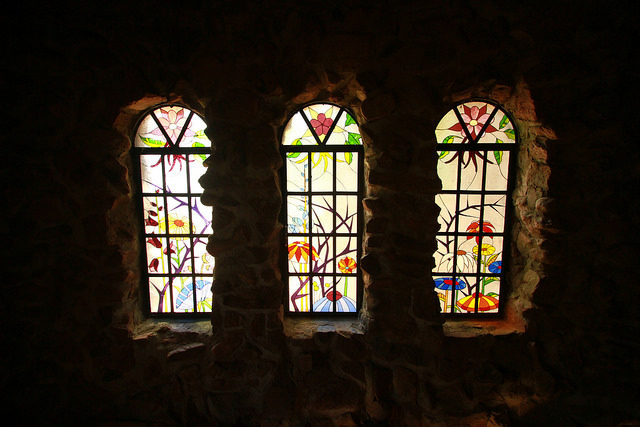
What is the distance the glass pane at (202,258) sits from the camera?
2207mm

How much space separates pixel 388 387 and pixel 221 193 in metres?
1.63

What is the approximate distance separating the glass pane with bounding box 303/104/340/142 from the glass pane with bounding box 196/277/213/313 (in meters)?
1.29

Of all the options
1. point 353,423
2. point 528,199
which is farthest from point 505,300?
point 353,423

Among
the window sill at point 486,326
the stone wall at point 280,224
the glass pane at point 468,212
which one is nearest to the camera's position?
the stone wall at point 280,224

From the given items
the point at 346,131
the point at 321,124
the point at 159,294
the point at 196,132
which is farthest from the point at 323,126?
the point at 159,294

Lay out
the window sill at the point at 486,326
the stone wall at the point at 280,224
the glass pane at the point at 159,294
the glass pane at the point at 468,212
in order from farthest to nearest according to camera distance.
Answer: the glass pane at the point at 159,294
the glass pane at the point at 468,212
the window sill at the point at 486,326
the stone wall at the point at 280,224

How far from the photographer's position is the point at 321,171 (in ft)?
6.99

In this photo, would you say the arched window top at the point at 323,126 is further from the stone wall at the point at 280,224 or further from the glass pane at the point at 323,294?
the glass pane at the point at 323,294

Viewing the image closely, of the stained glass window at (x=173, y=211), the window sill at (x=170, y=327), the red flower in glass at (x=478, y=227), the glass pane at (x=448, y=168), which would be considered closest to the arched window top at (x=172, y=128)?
the stained glass window at (x=173, y=211)

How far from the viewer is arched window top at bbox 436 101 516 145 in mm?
2096

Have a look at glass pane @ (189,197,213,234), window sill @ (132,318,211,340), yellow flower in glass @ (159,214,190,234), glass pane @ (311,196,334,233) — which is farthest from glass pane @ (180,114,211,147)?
window sill @ (132,318,211,340)

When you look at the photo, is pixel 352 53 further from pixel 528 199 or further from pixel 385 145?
pixel 528 199

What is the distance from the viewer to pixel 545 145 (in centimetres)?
191

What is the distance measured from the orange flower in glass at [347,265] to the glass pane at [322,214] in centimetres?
23
